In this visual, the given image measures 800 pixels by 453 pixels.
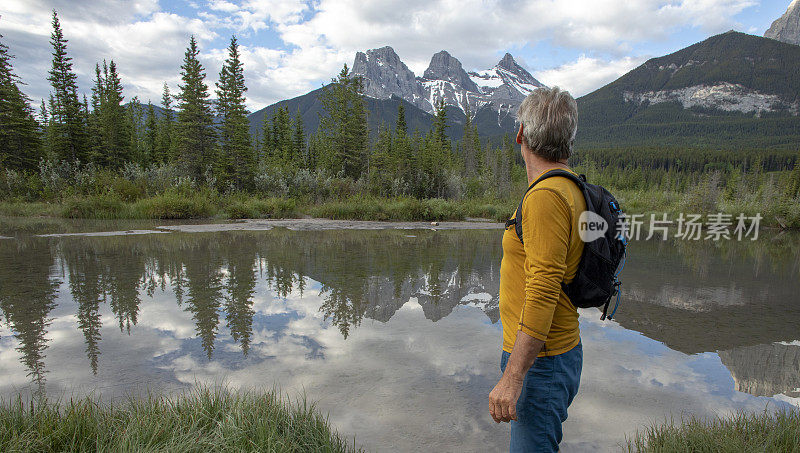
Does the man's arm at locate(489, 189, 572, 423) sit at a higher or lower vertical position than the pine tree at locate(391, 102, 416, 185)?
lower

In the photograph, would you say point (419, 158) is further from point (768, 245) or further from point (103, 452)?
point (103, 452)

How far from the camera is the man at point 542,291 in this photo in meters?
1.62

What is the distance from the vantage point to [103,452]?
2.29m

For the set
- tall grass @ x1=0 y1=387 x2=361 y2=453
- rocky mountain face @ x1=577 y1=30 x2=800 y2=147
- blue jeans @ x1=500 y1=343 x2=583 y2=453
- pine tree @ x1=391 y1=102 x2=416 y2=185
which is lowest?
tall grass @ x1=0 y1=387 x2=361 y2=453

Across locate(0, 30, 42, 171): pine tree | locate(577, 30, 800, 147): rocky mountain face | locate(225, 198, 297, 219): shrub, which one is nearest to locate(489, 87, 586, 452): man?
locate(225, 198, 297, 219): shrub

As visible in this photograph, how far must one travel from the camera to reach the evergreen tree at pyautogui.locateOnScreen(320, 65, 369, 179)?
37.8m

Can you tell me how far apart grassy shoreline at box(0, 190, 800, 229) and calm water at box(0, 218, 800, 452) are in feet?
32.6

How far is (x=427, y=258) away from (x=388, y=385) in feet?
24.1

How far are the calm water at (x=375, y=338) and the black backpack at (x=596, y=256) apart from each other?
1924mm

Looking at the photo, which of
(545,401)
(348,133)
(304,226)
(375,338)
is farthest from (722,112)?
(545,401)

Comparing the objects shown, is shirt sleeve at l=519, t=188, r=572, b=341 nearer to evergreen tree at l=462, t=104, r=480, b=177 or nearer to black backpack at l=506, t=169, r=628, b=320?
black backpack at l=506, t=169, r=628, b=320

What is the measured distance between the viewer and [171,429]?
260cm

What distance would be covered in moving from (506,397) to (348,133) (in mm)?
37647

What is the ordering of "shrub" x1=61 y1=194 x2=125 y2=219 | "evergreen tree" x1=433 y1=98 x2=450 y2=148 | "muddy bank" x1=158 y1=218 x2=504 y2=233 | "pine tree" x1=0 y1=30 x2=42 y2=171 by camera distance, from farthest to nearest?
"evergreen tree" x1=433 y1=98 x2=450 y2=148 → "pine tree" x1=0 y1=30 x2=42 y2=171 → "shrub" x1=61 y1=194 x2=125 y2=219 → "muddy bank" x1=158 y1=218 x2=504 y2=233
